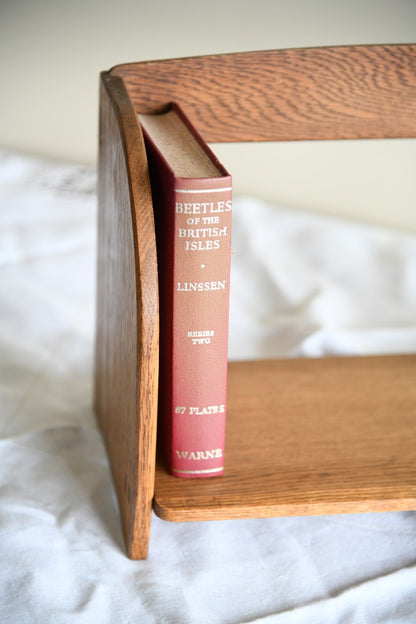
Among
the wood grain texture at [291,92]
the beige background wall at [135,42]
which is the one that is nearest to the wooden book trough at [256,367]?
the wood grain texture at [291,92]

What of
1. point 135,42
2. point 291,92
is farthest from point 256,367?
point 135,42

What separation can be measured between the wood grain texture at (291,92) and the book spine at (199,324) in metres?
0.25

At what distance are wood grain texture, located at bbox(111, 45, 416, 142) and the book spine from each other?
0.25 m

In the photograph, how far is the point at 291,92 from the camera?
84 cm

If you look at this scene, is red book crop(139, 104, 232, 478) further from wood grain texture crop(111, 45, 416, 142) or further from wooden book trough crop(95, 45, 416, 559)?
wood grain texture crop(111, 45, 416, 142)

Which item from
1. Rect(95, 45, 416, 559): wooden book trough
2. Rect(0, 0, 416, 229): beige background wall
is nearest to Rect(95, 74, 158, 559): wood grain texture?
Rect(95, 45, 416, 559): wooden book trough

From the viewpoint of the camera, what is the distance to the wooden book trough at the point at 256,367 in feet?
2.05

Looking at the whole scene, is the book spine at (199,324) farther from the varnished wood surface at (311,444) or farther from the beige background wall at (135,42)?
the beige background wall at (135,42)

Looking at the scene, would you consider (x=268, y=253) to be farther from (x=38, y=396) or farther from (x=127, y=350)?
(x=127, y=350)

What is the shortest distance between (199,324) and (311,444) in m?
0.20

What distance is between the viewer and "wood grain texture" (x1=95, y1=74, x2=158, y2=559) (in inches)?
22.9

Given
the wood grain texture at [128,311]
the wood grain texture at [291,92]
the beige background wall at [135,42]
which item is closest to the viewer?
the wood grain texture at [128,311]

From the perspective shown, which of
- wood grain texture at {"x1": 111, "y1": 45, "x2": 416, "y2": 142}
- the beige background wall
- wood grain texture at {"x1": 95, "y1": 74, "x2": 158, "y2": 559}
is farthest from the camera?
the beige background wall

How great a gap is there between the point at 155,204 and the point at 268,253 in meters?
0.61
